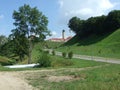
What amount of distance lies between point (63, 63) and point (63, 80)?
50.1 ft

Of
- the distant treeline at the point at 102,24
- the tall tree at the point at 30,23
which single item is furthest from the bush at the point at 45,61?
the distant treeline at the point at 102,24

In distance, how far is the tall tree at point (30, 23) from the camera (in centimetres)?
4922

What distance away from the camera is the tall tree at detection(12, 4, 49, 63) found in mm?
49219

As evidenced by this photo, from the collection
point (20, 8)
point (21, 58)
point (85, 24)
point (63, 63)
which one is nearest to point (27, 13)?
point (20, 8)

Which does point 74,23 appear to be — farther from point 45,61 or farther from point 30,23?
point 45,61

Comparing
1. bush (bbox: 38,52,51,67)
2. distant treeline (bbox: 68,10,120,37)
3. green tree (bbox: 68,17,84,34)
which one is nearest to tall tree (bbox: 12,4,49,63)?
bush (bbox: 38,52,51,67)

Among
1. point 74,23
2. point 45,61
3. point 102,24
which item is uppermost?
point 74,23

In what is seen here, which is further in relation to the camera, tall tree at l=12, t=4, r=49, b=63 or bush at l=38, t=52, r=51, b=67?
tall tree at l=12, t=4, r=49, b=63

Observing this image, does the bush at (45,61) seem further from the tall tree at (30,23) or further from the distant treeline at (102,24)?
the distant treeline at (102,24)

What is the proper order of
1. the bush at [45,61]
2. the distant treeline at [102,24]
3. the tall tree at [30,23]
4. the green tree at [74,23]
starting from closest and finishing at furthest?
the bush at [45,61] → the tall tree at [30,23] → the distant treeline at [102,24] → the green tree at [74,23]

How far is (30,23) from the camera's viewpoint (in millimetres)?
49781

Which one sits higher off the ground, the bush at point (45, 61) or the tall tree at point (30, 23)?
the tall tree at point (30, 23)

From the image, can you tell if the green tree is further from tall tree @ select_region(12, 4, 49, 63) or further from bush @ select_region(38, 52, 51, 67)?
bush @ select_region(38, 52, 51, 67)

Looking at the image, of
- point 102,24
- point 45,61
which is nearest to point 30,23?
point 45,61
